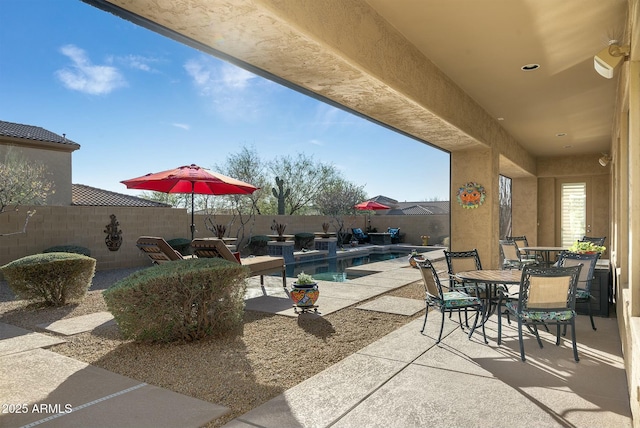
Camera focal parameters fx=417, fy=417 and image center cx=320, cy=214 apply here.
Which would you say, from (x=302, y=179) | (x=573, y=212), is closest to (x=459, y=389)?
(x=573, y=212)

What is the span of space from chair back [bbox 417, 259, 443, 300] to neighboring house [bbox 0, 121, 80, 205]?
17841 mm

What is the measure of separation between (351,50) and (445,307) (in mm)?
2779

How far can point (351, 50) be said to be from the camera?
12.3ft

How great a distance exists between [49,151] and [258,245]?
34.1ft

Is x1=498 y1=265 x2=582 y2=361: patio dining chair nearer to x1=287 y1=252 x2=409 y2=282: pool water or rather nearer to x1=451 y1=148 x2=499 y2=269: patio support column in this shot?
x1=451 y1=148 x2=499 y2=269: patio support column

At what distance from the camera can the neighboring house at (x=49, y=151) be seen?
1692 centimetres

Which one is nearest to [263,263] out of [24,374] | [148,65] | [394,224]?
[24,374]

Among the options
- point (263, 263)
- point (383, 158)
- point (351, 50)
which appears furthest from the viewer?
point (383, 158)

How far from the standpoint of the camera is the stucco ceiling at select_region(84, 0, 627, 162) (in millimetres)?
3107

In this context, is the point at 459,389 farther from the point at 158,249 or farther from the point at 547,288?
the point at 158,249

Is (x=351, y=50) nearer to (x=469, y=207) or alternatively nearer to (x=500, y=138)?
(x=469, y=207)

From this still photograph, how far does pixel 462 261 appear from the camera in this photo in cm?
600

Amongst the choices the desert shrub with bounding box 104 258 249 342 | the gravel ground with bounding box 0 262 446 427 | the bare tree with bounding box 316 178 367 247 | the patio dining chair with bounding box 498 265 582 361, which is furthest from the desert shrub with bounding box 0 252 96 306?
the bare tree with bounding box 316 178 367 247

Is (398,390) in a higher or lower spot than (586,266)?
lower
